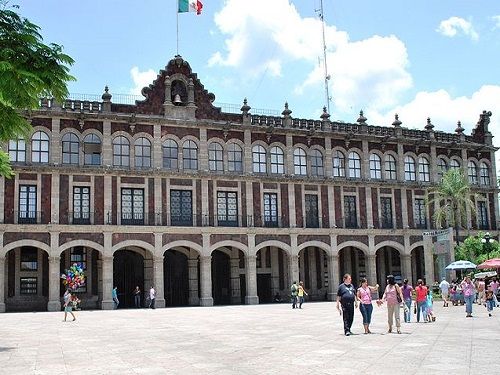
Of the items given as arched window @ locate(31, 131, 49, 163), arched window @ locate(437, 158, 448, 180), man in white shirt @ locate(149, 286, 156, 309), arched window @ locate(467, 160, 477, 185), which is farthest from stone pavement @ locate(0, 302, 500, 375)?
arched window @ locate(467, 160, 477, 185)

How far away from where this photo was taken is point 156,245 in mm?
43250

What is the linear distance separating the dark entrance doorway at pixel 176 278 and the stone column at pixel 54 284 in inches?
330

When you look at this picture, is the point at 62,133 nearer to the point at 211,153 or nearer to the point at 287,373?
the point at 211,153

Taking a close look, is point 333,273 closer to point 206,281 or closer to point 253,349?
point 206,281

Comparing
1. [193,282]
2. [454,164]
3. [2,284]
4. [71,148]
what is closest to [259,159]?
[193,282]

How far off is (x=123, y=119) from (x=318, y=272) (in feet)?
64.0

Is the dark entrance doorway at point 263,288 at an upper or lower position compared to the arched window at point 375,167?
lower

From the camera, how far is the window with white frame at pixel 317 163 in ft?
162

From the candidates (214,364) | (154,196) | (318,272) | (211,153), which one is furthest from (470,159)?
(214,364)

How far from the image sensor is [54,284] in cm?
4053

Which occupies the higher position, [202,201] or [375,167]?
[375,167]

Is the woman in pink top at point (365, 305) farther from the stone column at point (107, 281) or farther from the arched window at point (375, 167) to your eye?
the arched window at point (375, 167)

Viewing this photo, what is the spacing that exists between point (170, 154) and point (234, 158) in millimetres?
4796

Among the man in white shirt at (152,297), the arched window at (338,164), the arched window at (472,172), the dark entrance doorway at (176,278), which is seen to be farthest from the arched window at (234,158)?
the arched window at (472,172)
